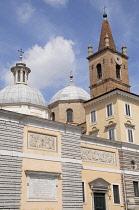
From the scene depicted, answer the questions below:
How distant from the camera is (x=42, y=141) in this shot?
67.1 feet

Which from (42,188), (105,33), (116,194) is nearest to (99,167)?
(116,194)

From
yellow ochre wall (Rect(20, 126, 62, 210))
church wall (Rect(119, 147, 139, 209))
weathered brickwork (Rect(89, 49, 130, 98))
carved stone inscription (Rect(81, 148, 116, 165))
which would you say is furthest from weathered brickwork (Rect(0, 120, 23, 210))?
weathered brickwork (Rect(89, 49, 130, 98))

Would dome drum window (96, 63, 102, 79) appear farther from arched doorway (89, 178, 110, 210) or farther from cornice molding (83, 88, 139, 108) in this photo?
arched doorway (89, 178, 110, 210)

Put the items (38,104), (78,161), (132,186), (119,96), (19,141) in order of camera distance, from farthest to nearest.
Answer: (38,104) → (119,96) → (132,186) → (78,161) → (19,141)

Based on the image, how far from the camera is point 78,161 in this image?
71.9 feet

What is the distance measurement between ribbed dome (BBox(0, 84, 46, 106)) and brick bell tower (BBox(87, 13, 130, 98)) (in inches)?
242

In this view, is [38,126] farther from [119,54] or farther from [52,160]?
[119,54]

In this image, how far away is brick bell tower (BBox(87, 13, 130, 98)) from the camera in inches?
1293

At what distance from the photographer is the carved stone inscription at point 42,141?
19.9 meters

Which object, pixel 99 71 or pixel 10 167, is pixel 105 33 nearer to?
pixel 99 71

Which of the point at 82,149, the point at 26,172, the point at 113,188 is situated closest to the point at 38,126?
the point at 26,172

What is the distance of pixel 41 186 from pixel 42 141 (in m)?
2.99

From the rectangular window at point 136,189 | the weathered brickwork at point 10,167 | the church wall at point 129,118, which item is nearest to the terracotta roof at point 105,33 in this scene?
the church wall at point 129,118

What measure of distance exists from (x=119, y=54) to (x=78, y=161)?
17109mm
